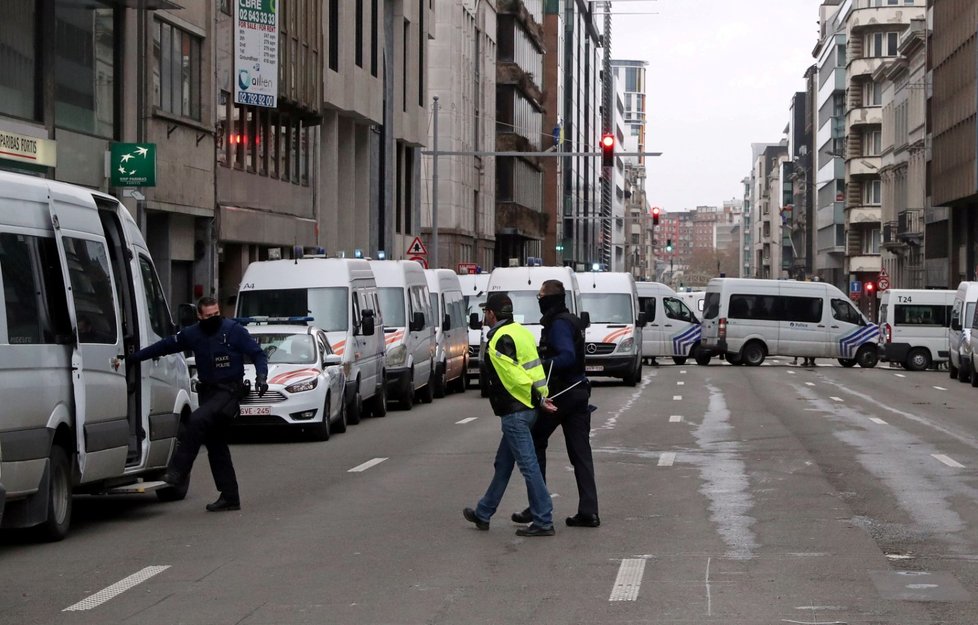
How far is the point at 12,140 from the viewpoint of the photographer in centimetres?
2712

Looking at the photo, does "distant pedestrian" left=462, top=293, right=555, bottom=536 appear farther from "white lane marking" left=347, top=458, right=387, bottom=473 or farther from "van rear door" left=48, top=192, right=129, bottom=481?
"white lane marking" left=347, top=458, right=387, bottom=473

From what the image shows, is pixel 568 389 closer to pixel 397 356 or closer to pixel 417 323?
pixel 397 356

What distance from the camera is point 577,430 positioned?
41.2ft

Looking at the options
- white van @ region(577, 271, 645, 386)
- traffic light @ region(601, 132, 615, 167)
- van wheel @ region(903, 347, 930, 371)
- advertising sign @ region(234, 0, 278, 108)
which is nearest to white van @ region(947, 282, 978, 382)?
van wheel @ region(903, 347, 930, 371)

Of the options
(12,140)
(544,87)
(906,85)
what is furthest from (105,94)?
(544,87)

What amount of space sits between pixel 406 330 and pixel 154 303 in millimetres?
15285

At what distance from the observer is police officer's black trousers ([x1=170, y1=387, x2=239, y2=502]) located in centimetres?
1401

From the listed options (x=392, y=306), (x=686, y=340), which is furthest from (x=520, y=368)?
(x=686, y=340)

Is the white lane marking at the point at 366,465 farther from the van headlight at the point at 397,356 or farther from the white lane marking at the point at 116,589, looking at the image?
the van headlight at the point at 397,356

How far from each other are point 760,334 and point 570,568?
43729 millimetres

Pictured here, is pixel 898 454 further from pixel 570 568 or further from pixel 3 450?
pixel 3 450

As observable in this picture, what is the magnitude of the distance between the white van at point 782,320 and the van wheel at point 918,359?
1758 mm

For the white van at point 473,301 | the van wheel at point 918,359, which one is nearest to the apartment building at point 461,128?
the van wheel at point 918,359

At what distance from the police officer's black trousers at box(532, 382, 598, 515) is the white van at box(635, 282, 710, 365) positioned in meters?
41.6
